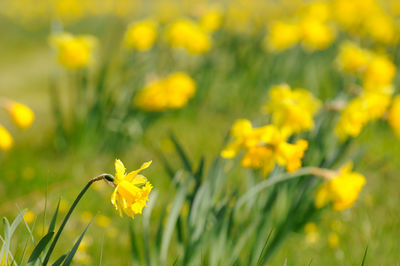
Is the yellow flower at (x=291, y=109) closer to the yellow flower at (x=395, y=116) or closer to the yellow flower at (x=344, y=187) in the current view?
the yellow flower at (x=344, y=187)

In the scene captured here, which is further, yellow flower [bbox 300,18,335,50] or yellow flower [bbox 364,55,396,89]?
yellow flower [bbox 300,18,335,50]

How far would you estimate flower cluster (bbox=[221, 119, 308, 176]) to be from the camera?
5.60 feet

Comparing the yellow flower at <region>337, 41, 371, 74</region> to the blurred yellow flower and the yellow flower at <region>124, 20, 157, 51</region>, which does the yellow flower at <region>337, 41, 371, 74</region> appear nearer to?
the blurred yellow flower

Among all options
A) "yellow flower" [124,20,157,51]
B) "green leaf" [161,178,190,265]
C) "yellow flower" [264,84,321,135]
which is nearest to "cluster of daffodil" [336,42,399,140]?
"yellow flower" [264,84,321,135]

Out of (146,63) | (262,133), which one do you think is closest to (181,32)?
(146,63)

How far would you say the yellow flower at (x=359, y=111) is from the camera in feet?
7.21

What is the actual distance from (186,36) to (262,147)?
2092mm

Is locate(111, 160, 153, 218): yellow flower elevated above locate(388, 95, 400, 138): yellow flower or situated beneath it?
elevated above

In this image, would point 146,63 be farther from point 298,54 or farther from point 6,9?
point 6,9

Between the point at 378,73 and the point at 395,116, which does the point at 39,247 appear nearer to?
the point at 395,116

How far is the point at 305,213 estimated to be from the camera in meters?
2.43

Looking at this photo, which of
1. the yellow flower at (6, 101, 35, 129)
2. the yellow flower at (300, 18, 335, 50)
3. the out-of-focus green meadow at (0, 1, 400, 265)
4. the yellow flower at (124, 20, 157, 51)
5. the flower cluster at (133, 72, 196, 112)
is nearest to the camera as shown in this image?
the yellow flower at (6, 101, 35, 129)

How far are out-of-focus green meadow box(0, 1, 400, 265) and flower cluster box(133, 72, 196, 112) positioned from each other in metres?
0.25

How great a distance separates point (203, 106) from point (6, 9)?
581cm
